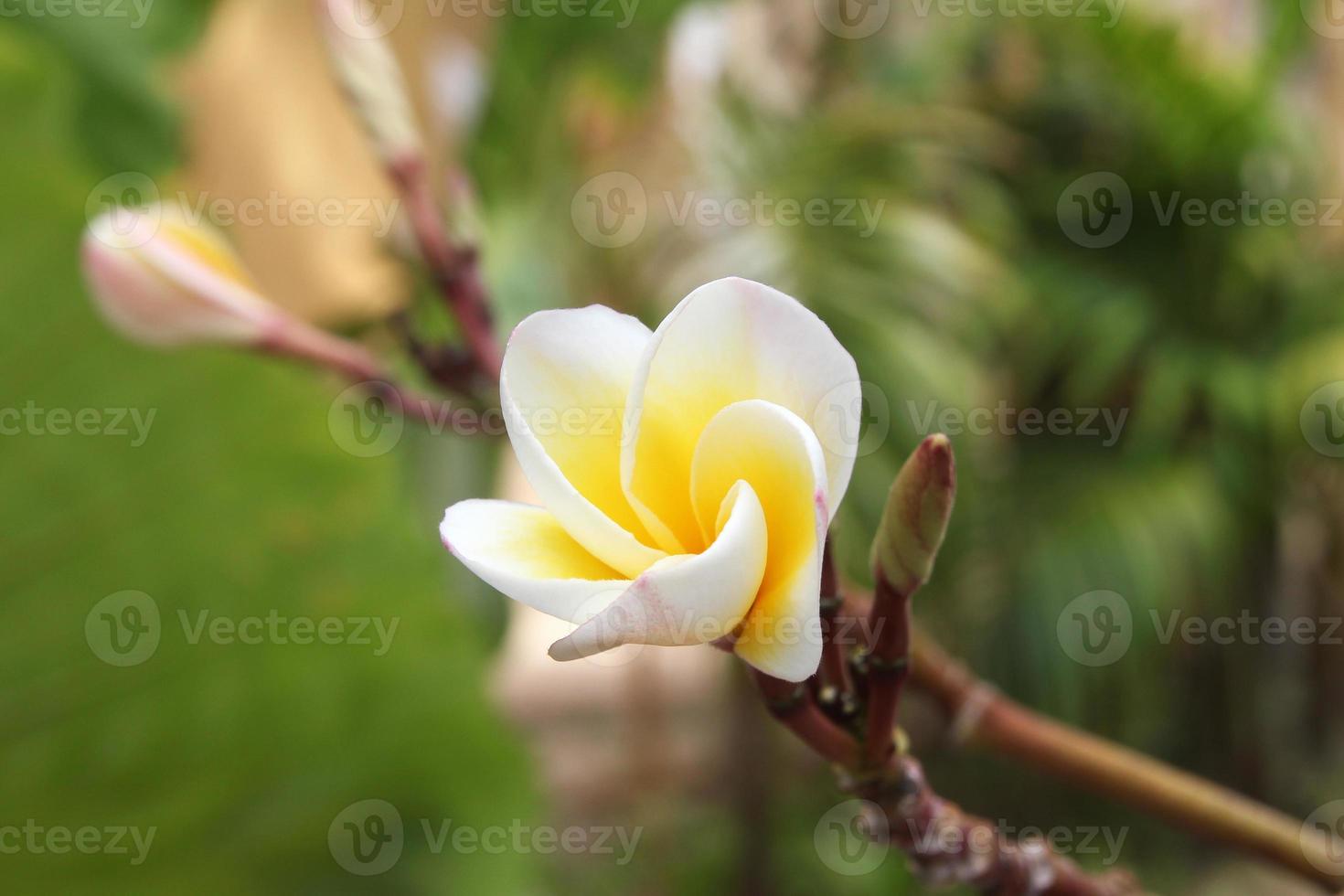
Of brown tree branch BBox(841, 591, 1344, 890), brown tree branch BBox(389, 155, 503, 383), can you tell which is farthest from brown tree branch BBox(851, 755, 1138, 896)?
brown tree branch BBox(389, 155, 503, 383)

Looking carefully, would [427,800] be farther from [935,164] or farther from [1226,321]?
[1226,321]

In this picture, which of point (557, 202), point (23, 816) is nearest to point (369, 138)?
point (23, 816)

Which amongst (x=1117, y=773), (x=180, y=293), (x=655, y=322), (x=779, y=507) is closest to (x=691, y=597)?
(x=779, y=507)

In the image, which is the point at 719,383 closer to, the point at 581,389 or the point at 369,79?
the point at 581,389

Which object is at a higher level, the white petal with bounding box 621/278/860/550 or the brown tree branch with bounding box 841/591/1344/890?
the white petal with bounding box 621/278/860/550

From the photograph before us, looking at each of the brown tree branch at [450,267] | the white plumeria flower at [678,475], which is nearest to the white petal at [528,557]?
the white plumeria flower at [678,475]

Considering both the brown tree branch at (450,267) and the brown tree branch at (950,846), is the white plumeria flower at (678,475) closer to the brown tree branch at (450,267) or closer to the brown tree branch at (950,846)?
the brown tree branch at (950,846)

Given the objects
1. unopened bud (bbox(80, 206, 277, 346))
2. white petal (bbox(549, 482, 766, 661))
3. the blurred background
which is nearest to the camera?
white petal (bbox(549, 482, 766, 661))

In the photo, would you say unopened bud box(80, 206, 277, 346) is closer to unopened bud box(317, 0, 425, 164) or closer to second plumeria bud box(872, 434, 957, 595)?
unopened bud box(317, 0, 425, 164)
